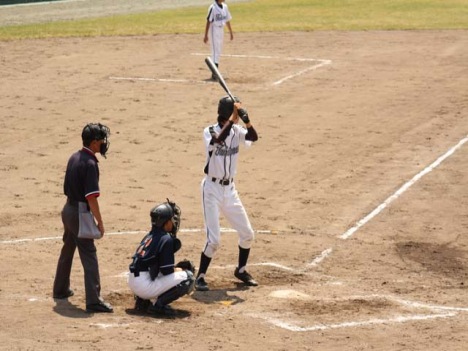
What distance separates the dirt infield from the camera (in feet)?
39.0

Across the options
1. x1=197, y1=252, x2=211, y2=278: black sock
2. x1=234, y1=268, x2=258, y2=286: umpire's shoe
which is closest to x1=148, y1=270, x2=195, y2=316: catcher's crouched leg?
x1=197, y1=252, x2=211, y2=278: black sock

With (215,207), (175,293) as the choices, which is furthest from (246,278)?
(175,293)

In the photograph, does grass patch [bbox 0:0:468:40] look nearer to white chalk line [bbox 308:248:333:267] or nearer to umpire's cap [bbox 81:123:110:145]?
white chalk line [bbox 308:248:333:267]

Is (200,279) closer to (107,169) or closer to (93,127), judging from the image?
(93,127)

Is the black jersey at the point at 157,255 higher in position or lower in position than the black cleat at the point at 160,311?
higher

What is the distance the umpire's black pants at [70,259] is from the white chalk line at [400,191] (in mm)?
4641

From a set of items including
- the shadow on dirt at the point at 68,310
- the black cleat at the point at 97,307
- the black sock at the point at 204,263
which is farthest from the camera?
the black sock at the point at 204,263

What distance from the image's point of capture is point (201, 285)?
43.7 feet

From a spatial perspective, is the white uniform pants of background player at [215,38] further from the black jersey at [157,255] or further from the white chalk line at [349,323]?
the white chalk line at [349,323]

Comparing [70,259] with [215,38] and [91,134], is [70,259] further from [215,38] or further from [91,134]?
[215,38]

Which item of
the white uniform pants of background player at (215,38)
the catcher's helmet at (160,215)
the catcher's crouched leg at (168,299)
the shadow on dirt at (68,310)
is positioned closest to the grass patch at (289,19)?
the white uniform pants of background player at (215,38)

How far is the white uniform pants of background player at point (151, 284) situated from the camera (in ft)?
39.7

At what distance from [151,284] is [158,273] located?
170mm

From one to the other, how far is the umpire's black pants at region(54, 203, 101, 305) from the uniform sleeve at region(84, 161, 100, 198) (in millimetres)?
330
